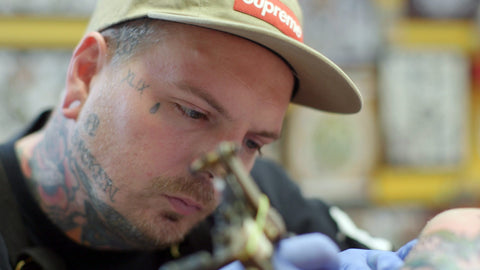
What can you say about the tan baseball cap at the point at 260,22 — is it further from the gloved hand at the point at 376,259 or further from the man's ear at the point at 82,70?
the gloved hand at the point at 376,259

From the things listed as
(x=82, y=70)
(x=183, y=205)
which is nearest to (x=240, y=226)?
(x=183, y=205)

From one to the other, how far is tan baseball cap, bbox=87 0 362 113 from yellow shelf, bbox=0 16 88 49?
1055 mm

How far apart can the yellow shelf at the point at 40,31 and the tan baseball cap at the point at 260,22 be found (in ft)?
3.46

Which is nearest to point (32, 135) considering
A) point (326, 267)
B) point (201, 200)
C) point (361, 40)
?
point (201, 200)

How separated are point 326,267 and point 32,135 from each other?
2.69 ft

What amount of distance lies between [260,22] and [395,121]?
1.47 m

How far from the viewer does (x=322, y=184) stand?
2.04m

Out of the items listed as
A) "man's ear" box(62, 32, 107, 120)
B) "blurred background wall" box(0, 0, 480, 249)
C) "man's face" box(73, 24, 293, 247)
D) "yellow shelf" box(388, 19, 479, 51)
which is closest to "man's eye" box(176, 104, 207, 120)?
"man's face" box(73, 24, 293, 247)

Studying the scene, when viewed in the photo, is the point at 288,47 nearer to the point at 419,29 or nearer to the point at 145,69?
the point at 145,69

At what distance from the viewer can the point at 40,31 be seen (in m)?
1.88

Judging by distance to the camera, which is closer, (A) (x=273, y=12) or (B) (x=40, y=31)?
(A) (x=273, y=12)

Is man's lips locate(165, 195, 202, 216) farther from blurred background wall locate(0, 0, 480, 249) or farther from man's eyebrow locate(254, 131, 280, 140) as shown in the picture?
blurred background wall locate(0, 0, 480, 249)

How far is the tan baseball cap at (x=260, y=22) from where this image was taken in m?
0.72

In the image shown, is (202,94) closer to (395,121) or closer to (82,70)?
(82,70)
